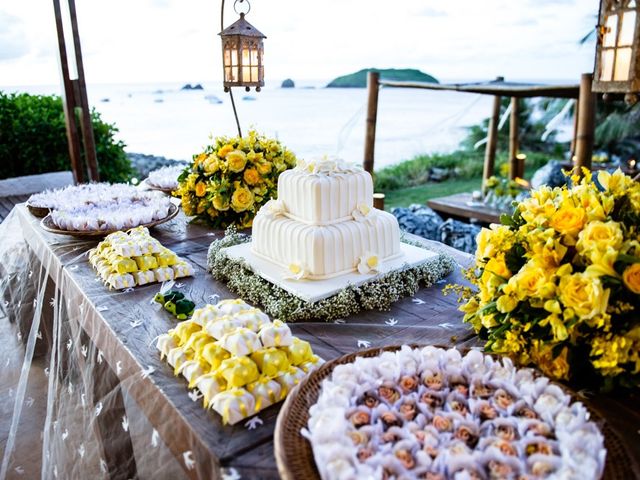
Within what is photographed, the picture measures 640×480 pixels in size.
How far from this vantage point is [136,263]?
2006 mm

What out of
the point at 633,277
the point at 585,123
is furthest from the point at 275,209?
the point at 585,123

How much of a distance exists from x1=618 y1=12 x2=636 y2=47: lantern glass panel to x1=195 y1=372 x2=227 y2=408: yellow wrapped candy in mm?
1474

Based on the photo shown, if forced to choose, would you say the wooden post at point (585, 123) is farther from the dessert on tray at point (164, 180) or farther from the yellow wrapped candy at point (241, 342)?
the yellow wrapped candy at point (241, 342)

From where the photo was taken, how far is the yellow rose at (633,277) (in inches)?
43.1

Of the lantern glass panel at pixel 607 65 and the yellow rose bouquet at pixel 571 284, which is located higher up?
the lantern glass panel at pixel 607 65

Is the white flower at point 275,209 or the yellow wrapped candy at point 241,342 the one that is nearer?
the yellow wrapped candy at point 241,342

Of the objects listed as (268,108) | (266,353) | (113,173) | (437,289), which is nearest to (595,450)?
(266,353)

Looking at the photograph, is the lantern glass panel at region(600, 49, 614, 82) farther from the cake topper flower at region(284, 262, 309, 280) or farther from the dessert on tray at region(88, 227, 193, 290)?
the dessert on tray at region(88, 227, 193, 290)

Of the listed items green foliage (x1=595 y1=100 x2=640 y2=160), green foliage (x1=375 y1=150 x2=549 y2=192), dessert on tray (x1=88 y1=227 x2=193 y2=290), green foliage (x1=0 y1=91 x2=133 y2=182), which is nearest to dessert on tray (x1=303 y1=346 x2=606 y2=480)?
dessert on tray (x1=88 y1=227 x2=193 y2=290)

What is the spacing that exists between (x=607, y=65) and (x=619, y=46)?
82 mm

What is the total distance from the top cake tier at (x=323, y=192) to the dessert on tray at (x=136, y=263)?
52 cm

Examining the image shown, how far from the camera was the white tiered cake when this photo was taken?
184 cm

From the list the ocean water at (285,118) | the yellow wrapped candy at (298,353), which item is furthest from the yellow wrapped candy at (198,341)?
the ocean water at (285,118)

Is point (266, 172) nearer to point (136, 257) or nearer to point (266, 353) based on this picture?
point (136, 257)
